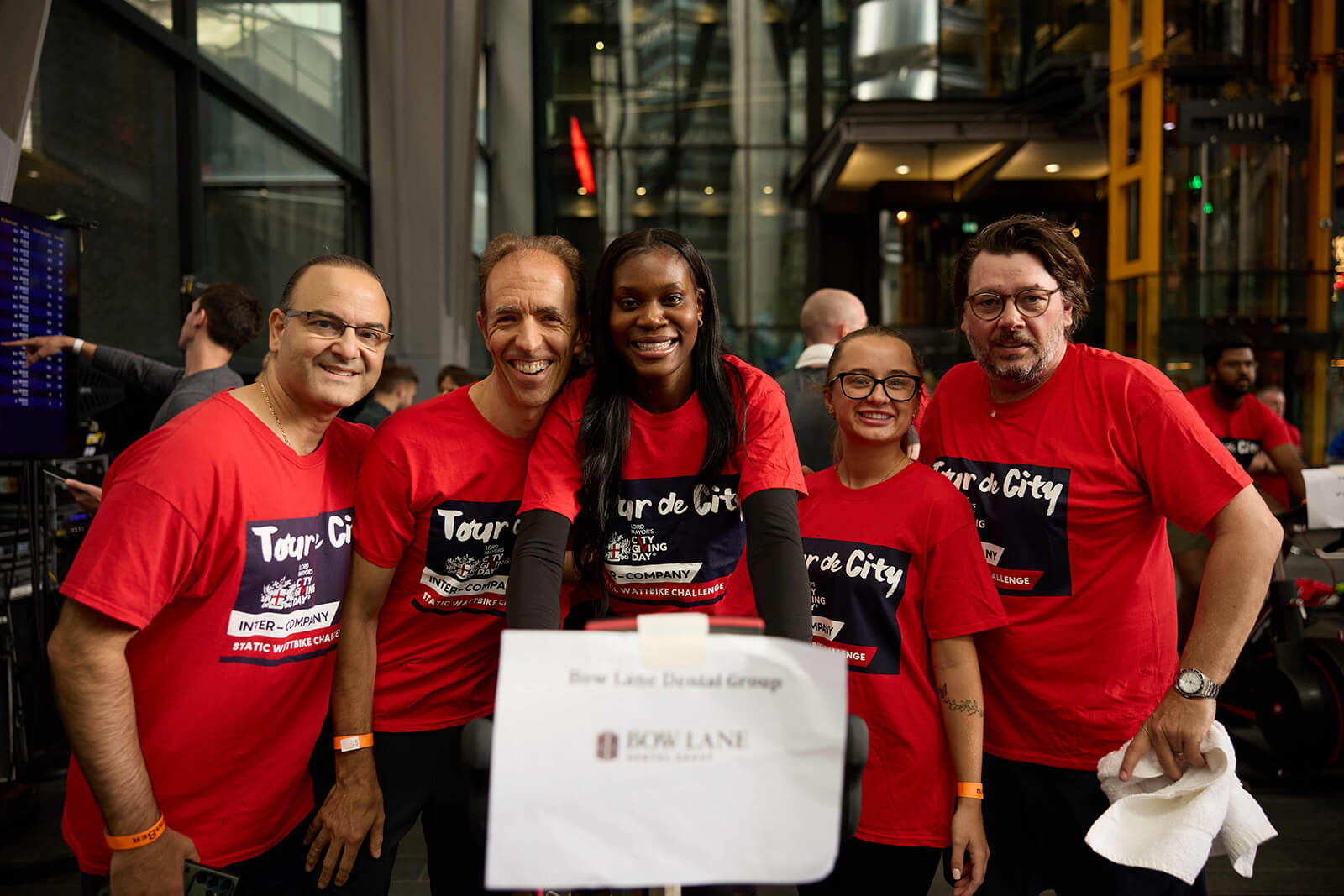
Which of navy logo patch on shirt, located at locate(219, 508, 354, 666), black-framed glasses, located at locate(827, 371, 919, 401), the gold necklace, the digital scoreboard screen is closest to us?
navy logo patch on shirt, located at locate(219, 508, 354, 666)

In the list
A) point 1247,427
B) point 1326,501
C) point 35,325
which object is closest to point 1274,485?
point 1247,427

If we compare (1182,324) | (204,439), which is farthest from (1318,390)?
(204,439)

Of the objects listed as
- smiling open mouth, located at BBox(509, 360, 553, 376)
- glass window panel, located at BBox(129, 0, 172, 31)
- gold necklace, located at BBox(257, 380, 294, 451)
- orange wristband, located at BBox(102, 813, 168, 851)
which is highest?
glass window panel, located at BBox(129, 0, 172, 31)

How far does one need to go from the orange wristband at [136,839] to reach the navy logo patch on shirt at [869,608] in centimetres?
116

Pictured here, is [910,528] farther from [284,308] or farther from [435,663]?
[284,308]

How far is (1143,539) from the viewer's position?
1.69 meters

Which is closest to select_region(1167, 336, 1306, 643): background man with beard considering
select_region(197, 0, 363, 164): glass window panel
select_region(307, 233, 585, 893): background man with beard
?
select_region(307, 233, 585, 893): background man with beard

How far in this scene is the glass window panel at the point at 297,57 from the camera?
5.26 metres

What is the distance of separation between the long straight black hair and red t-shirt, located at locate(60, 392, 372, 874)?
477 millimetres

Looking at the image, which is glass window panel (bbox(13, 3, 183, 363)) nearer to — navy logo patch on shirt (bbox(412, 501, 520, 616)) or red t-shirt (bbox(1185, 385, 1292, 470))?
navy logo patch on shirt (bbox(412, 501, 520, 616))

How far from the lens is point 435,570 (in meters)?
1.65

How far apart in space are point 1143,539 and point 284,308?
167cm

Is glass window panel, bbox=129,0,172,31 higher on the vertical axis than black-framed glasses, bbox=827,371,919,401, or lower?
higher

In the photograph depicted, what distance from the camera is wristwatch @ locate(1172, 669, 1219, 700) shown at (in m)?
1.51
